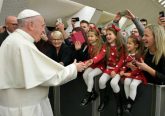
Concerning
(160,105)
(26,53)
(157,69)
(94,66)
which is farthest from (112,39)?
(26,53)

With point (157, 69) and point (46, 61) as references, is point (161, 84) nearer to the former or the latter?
point (157, 69)

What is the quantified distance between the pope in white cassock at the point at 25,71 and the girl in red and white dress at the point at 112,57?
35.7 inches

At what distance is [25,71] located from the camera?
11.3 feet

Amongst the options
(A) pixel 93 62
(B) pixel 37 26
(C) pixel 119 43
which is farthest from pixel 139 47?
(B) pixel 37 26

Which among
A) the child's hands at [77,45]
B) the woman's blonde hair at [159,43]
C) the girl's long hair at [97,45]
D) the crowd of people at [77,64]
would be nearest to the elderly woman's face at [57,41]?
the crowd of people at [77,64]

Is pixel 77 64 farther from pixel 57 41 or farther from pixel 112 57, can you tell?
pixel 57 41

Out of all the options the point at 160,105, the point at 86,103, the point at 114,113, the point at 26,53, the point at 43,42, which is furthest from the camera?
the point at 43,42

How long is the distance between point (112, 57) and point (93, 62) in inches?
10.3

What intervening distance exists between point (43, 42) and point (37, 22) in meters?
2.24

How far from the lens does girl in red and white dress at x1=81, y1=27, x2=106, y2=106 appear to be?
467 cm

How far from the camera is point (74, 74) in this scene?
145 inches

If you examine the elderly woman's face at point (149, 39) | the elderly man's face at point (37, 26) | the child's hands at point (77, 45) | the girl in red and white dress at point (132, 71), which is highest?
the elderly man's face at point (37, 26)

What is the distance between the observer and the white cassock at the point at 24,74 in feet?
11.4

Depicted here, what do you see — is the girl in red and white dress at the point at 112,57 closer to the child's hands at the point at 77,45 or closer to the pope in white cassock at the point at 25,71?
the child's hands at the point at 77,45
